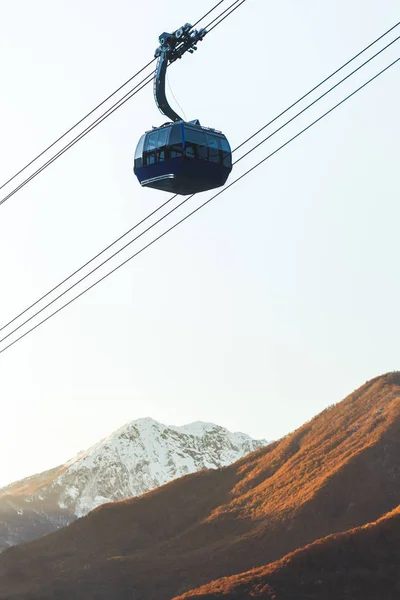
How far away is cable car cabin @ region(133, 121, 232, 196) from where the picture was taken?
2823cm

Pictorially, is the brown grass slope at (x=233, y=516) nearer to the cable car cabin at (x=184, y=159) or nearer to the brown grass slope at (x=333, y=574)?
the brown grass slope at (x=333, y=574)

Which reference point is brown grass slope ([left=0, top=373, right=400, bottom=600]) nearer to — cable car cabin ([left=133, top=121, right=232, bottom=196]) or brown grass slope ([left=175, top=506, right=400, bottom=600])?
brown grass slope ([left=175, top=506, right=400, bottom=600])

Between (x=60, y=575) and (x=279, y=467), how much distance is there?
40040 millimetres

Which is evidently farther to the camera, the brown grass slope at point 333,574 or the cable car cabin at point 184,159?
the brown grass slope at point 333,574

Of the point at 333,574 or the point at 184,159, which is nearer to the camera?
the point at 184,159

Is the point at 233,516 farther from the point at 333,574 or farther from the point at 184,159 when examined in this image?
the point at 184,159

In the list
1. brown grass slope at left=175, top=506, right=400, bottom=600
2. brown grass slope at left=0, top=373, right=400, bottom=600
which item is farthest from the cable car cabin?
brown grass slope at left=0, top=373, right=400, bottom=600

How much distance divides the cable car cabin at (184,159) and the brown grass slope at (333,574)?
62261mm

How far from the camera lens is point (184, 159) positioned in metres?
28.1

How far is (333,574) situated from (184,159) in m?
66.3

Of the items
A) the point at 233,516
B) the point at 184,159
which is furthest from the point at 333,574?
the point at 184,159

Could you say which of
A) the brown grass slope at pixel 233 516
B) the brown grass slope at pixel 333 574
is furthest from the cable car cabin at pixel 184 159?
the brown grass slope at pixel 233 516

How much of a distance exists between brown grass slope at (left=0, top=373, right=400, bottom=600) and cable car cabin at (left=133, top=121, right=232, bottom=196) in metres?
79.0

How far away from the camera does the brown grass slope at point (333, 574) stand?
83.1m
